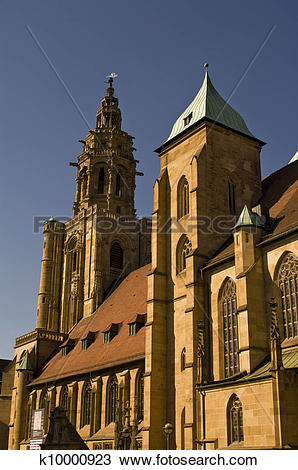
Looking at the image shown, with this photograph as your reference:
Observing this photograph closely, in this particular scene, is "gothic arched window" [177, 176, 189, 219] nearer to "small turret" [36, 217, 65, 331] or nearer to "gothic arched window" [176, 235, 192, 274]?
"gothic arched window" [176, 235, 192, 274]

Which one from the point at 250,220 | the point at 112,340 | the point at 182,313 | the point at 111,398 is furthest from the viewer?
the point at 112,340

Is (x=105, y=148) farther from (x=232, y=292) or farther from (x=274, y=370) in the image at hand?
(x=274, y=370)

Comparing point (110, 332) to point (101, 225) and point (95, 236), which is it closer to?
point (95, 236)

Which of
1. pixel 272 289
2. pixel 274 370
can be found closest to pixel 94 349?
pixel 272 289

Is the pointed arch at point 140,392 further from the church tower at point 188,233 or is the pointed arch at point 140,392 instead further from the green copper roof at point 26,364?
the green copper roof at point 26,364

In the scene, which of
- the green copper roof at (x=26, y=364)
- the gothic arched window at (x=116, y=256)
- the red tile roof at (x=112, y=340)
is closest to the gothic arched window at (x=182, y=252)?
the red tile roof at (x=112, y=340)

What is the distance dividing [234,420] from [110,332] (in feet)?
65.5

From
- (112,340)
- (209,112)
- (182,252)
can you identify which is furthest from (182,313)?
(209,112)

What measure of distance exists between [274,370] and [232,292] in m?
8.04

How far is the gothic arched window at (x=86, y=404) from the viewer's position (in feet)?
140

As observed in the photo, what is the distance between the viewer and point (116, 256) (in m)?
56.7

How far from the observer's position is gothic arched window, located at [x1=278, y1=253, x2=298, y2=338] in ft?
86.0

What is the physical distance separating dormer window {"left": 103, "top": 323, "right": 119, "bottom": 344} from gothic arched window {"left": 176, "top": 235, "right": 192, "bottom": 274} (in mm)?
11224

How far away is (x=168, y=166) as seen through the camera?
38688 millimetres
